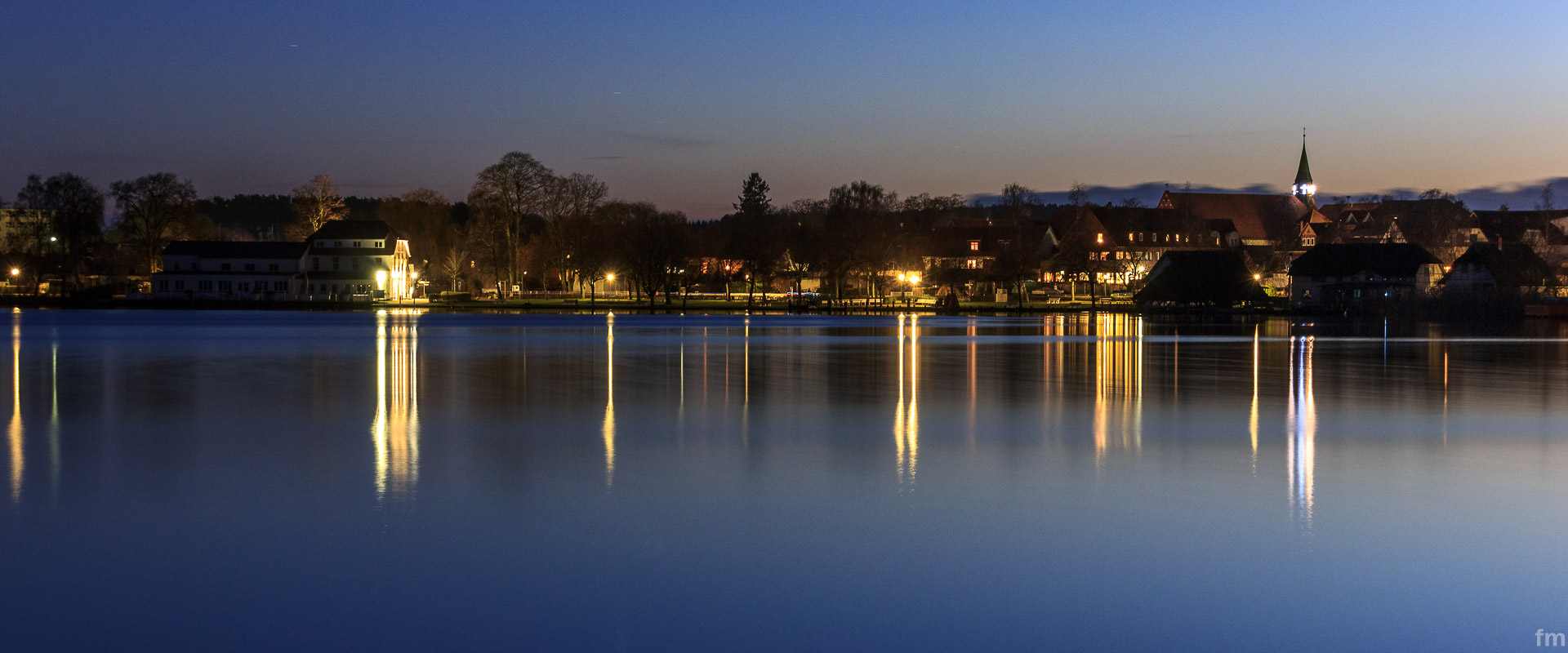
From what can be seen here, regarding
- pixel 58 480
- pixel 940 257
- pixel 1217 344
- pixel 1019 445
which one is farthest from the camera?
pixel 940 257

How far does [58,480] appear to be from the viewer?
419 inches

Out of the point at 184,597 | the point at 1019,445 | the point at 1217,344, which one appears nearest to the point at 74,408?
the point at 184,597

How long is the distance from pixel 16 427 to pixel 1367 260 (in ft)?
287

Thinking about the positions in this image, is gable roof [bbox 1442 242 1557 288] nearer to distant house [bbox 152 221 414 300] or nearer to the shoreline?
the shoreline

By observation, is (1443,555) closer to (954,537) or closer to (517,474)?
(954,537)

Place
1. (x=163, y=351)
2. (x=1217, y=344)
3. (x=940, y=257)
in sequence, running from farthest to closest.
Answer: (x=940, y=257)
(x=1217, y=344)
(x=163, y=351)

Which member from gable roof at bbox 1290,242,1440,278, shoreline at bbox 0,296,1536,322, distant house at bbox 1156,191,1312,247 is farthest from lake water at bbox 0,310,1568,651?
distant house at bbox 1156,191,1312,247

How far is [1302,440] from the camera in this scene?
13.6 m

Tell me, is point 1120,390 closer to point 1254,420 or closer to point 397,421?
point 1254,420

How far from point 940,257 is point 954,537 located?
114553 millimetres

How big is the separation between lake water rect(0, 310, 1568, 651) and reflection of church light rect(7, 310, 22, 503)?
0.11 meters

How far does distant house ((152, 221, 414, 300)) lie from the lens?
95750 millimetres

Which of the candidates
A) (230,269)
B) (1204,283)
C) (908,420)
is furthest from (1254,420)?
Answer: (230,269)

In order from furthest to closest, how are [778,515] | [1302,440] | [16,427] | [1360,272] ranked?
[1360,272], [16,427], [1302,440], [778,515]
